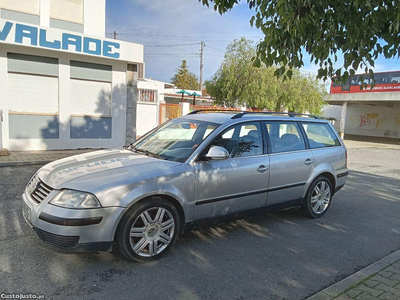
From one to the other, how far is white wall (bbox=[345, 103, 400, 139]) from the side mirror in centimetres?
3334

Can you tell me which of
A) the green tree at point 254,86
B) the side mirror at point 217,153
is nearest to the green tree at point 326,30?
the side mirror at point 217,153

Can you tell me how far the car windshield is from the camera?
397cm

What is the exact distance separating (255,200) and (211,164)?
91 centimetres

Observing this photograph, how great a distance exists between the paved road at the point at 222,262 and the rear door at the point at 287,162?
0.54 metres

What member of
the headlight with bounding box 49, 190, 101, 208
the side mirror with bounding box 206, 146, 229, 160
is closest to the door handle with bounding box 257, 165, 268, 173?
the side mirror with bounding box 206, 146, 229, 160

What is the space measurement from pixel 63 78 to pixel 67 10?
294 cm

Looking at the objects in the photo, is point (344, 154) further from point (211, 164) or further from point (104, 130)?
point (104, 130)

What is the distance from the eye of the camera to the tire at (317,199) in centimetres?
497

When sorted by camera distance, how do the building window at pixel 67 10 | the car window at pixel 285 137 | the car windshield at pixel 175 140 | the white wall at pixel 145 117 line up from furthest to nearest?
the white wall at pixel 145 117 → the building window at pixel 67 10 → the car window at pixel 285 137 → the car windshield at pixel 175 140

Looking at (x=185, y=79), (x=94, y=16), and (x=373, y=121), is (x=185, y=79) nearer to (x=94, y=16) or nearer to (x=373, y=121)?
(x=373, y=121)

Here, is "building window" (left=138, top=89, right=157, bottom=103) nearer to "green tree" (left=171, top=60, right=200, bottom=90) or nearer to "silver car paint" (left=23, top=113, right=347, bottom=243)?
"silver car paint" (left=23, top=113, right=347, bottom=243)

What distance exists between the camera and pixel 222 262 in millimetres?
3484

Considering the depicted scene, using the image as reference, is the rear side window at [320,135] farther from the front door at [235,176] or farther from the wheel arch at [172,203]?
the wheel arch at [172,203]

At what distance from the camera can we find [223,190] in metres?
3.89
